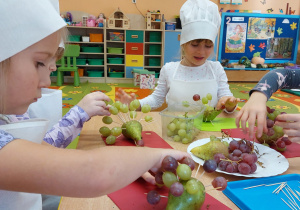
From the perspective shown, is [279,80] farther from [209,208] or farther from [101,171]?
[101,171]

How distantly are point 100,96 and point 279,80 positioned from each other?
75 cm

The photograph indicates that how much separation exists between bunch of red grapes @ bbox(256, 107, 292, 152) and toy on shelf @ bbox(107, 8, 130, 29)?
4601 mm

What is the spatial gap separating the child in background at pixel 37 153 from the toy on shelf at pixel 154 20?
4861mm

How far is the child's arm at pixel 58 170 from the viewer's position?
0.37 m

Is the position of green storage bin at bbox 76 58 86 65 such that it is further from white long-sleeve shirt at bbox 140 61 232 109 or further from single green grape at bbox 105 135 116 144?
single green grape at bbox 105 135 116 144

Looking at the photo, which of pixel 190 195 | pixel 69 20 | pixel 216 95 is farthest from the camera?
pixel 69 20

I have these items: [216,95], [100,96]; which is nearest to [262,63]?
[216,95]

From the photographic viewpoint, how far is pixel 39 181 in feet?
1.21

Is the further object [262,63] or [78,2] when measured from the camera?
[262,63]

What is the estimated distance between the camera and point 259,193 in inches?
23.8

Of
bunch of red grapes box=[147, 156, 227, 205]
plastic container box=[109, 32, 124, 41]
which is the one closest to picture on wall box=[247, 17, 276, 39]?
plastic container box=[109, 32, 124, 41]

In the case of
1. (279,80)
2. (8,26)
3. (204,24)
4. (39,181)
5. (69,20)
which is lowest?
(39,181)

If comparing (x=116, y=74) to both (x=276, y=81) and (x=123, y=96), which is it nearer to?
(x=123, y=96)

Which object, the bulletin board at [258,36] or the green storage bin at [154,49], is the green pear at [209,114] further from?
the bulletin board at [258,36]
